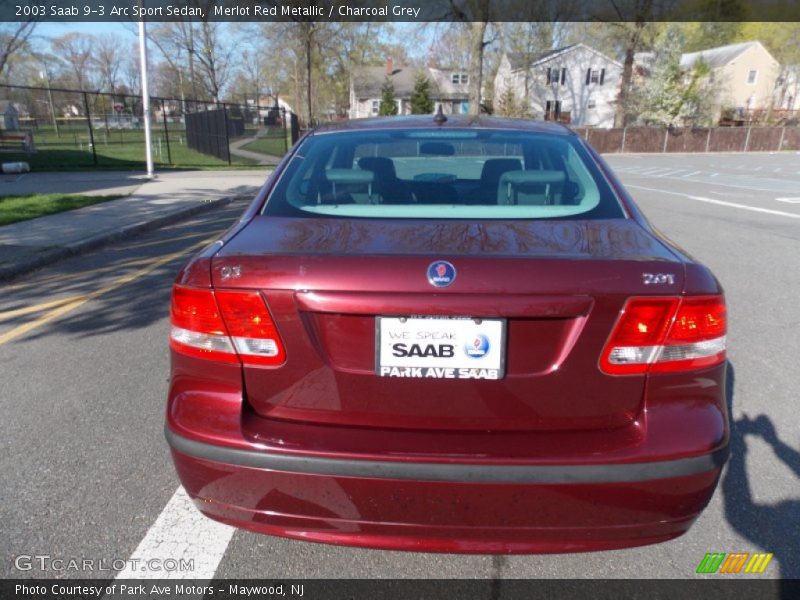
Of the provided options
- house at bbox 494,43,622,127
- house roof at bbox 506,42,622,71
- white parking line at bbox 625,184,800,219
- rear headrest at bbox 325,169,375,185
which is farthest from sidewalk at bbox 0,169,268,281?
house at bbox 494,43,622,127

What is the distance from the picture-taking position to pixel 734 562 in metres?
2.31

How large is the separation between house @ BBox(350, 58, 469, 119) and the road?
64.9 m

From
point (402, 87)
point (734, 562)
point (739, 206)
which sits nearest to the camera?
point (734, 562)

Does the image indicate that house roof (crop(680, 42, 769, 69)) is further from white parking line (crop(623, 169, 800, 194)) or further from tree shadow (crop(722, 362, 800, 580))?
Answer: tree shadow (crop(722, 362, 800, 580))

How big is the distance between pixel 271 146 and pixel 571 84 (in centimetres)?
3233

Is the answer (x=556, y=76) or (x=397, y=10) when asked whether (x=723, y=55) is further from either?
(x=397, y=10)

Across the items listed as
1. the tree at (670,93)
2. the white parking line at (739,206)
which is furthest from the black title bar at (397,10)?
the white parking line at (739,206)

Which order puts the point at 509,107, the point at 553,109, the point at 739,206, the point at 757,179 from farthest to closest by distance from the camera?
the point at 553,109
the point at 509,107
the point at 757,179
the point at 739,206

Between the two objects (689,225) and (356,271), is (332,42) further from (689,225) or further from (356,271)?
(356,271)

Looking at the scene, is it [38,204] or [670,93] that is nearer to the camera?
[38,204]

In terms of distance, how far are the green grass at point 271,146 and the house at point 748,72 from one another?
4490cm

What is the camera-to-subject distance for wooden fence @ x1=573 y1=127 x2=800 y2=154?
1494 inches

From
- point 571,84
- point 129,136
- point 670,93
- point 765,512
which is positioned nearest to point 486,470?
point 765,512

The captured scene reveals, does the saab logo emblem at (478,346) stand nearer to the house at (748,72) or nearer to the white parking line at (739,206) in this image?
the white parking line at (739,206)
